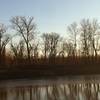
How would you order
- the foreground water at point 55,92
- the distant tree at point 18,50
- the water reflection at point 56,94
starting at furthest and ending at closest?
1. the distant tree at point 18,50
2. the foreground water at point 55,92
3. the water reflection at point 56,94

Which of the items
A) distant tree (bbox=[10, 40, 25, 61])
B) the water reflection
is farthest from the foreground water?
distant tree (bbox=[10, 40, 25, 61])

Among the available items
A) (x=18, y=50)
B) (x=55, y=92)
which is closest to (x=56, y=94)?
(x=55, y=92)

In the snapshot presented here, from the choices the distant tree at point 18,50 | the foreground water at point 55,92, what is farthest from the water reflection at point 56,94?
the distant tree at point 18,50

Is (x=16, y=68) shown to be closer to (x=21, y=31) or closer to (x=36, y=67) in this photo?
(x=36, y=67)

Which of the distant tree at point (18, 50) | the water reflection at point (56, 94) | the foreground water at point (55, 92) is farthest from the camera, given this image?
the distant tree at point (18, 50)

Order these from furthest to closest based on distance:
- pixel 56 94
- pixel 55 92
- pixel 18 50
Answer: pixel 18 50 → pixel 55 92 → pixel 56 94

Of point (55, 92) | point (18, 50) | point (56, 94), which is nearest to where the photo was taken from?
point (56, 94)

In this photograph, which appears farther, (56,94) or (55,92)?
(55,92)

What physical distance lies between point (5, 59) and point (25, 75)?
2202cm

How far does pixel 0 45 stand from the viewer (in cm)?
7588

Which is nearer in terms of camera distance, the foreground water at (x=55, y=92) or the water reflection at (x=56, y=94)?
the water reflection at (x=56, y=94)

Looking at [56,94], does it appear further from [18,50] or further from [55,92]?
[18,50]

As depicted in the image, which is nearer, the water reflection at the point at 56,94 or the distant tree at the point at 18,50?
the water reflection at the point at 56,94

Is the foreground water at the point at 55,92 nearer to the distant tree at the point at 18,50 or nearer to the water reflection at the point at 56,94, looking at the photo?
the water reflection at the point at 56,94
